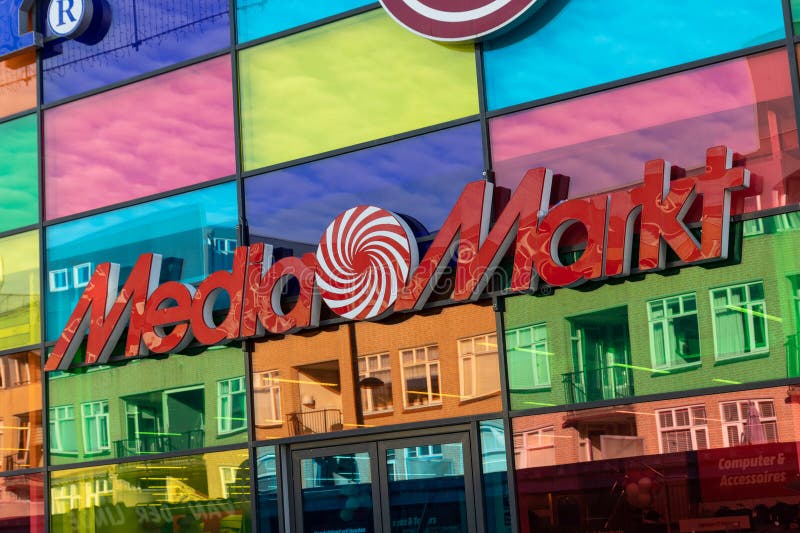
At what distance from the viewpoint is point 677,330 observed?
467 inches


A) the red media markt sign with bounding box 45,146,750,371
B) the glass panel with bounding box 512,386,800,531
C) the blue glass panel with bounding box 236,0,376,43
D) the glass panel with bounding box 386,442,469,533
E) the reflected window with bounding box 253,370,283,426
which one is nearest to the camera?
the glass panel with bounding box 512,386,800,531

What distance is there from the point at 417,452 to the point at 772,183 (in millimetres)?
4787

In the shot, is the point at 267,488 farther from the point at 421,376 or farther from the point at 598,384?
the point at 598,384

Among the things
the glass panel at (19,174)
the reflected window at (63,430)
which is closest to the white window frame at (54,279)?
the glass panel at (19,174)

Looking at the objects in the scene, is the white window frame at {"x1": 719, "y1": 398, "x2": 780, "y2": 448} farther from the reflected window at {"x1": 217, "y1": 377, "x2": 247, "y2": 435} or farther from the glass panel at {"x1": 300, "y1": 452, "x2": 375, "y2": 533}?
the reflected window at {"x1": 217, "y1": 377, "x2": 247, "y2": 435}

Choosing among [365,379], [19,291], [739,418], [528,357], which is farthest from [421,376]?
[19,291]

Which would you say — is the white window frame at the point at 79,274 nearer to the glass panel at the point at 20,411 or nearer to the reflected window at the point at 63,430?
the glass panel at the point at 20,411

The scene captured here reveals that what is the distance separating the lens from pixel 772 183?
11570 mm

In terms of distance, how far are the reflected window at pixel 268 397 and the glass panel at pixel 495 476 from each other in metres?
2.70

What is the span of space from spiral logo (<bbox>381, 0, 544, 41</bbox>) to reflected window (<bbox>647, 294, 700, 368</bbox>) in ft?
11.8

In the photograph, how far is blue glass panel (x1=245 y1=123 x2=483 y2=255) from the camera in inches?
530

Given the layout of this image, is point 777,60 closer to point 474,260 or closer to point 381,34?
point 474,260

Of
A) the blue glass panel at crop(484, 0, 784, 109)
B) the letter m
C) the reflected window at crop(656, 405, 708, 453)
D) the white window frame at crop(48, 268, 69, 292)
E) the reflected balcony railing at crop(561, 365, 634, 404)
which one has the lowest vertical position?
the reflected window at crop(656, 405, 708, 453)

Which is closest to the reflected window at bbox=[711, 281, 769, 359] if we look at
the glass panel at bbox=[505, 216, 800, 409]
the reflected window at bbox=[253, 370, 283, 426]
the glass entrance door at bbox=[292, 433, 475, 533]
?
the glass panel at bbox=[505, 216, 800, 409]
